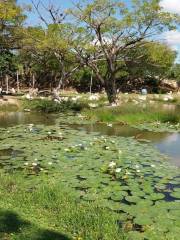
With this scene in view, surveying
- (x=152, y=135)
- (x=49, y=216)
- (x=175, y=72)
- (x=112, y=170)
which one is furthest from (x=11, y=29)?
(x=175, y=72)

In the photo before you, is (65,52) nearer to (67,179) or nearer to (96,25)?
(96,25)

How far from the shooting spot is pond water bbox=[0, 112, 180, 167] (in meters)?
13.6

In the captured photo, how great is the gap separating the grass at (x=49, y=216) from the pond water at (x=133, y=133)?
15.0ft

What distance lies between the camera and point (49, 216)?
7.09 meters

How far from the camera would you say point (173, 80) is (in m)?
69.6

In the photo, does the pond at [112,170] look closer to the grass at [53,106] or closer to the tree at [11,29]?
the grass at [53,106]

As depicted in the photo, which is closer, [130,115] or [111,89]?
[130,115]

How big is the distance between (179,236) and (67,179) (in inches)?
139

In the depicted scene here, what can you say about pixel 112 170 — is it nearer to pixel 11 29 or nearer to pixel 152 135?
pixel 152 135

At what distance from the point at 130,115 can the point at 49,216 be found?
14.2m

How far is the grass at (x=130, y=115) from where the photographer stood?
2041cm

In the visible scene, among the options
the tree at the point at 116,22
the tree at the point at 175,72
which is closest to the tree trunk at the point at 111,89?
the tree at the point at 116,22

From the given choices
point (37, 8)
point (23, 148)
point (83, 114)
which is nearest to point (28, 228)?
point (23, 148)

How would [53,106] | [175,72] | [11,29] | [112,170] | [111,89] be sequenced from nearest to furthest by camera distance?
[112,170] → [53,106] → [111,89] → [11,29] → [175,72]
